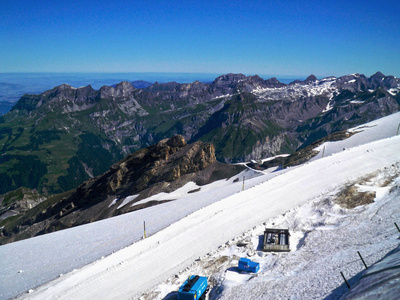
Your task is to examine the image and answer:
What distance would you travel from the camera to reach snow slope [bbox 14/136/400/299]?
2452 centimetres

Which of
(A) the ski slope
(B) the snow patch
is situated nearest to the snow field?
(A) the ski slope

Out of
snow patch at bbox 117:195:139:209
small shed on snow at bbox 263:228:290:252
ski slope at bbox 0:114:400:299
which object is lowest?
snow patch at bbox 117:195:139:209

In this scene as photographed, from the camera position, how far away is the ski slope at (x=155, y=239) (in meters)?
25.2

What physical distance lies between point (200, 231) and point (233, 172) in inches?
1570

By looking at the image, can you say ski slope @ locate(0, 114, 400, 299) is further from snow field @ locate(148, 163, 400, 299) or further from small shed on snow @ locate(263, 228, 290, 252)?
small shed on snow @ locate(263, 228, 290, 252)

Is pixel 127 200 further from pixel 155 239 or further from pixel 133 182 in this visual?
pixel 155 239

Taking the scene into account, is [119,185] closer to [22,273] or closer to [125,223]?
[125,223]

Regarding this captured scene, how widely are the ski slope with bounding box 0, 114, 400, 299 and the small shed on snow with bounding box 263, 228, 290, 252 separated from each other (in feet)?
14.9

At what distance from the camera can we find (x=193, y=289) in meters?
20.0

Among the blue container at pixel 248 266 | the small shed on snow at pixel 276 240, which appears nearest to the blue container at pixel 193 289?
the blue container at pixel 248 266

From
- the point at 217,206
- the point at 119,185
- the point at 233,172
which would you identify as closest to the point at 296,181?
the point at 217,206

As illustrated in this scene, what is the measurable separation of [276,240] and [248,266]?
17.4 ft

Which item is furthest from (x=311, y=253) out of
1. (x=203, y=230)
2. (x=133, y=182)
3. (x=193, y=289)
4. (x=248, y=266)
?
(x=133, y=182)

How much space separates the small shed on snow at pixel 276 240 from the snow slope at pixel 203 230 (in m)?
4.43
